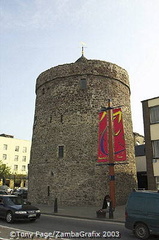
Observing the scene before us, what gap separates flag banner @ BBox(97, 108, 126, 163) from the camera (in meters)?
17.1

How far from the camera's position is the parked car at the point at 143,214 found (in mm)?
7840

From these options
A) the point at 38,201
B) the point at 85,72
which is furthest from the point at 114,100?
the point at 38,201

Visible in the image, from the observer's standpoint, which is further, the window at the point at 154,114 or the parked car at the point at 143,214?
the window at the point at 154,114

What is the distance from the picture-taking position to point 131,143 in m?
23.7

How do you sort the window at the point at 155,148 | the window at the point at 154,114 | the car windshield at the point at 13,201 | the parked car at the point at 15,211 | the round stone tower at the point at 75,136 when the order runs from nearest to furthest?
1. the parked car at the point at 15,211
2. the car windshield at the point at 13,201
3. the window at the point at 155,148
4. the window at the point at 154,114
5. the round stone tower at the point at 75,136

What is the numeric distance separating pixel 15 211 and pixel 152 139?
38.1 feet

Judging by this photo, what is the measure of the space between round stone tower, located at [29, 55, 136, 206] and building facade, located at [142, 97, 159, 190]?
13.2 ft

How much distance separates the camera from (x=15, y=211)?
34.3ft

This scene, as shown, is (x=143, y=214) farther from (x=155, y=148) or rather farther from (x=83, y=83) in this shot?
(x=83, y=83)

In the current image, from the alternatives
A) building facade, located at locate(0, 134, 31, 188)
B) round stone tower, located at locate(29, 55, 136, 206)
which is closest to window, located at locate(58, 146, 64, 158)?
round stone tower, located at locate(29, 55, 136, 206)

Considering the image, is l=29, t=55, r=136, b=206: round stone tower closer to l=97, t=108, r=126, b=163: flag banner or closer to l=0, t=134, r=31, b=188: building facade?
l=97, t=108, r=126, b=163: flag banner

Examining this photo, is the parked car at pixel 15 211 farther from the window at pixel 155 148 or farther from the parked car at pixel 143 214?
the window at pixel 155 148

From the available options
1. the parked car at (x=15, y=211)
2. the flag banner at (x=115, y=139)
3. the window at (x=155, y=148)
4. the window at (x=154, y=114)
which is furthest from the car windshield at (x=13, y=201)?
the window at (x=154, y=114)

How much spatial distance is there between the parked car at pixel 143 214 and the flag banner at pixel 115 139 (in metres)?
8.34
